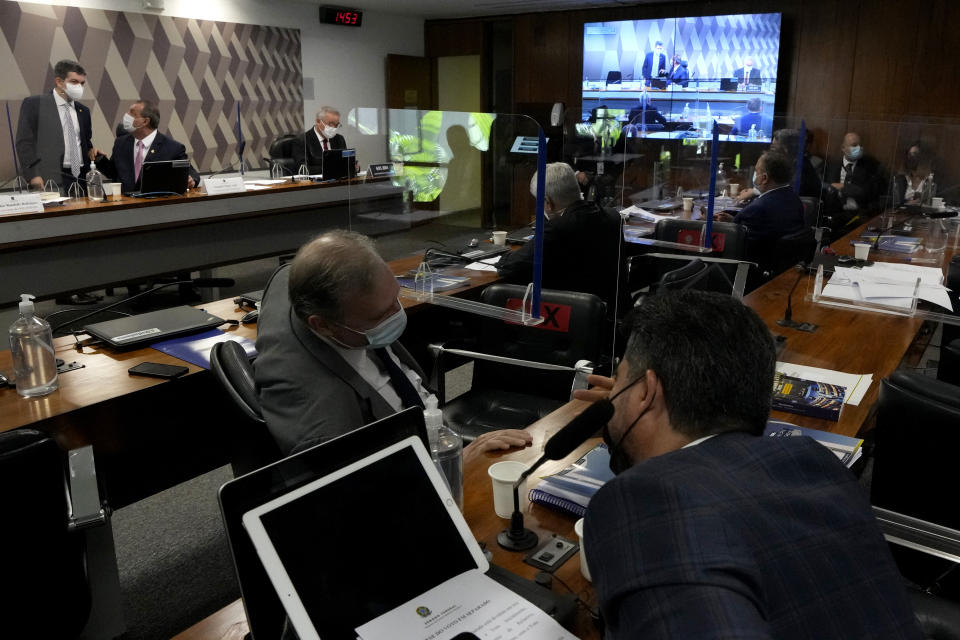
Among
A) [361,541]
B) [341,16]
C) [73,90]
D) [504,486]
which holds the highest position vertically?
[341,16]

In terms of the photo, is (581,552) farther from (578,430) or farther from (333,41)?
(333,41)

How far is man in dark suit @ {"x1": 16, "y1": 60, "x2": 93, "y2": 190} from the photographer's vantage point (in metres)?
5.69

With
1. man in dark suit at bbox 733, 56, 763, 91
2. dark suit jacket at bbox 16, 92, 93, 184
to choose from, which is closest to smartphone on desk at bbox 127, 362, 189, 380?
dark suit jacket at bbox 16, 92, 93, 184

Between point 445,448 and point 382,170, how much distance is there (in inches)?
85.9

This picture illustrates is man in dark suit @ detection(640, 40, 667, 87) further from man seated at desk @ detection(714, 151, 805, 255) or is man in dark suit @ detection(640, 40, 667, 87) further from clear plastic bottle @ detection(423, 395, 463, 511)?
clear plastic bottle @ detection(423, 395, 463, 511)

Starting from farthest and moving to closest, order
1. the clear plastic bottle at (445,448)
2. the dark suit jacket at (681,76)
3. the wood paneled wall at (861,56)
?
the dark suit jacket at (681,76) → the wood paneled wall at (861,56) → the clear plastic bottle at (445,448)

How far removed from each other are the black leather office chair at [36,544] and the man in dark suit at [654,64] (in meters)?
7.61

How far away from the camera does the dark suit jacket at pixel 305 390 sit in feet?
4.90

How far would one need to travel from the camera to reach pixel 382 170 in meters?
3.31

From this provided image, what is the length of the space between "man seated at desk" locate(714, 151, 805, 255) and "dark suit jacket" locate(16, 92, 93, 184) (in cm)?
519

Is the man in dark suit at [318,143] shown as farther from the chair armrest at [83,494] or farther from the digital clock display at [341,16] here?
the chair armrest at [83,494]

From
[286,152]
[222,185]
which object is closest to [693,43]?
Answer: [286,152]

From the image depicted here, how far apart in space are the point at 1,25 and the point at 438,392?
5570 millimetres

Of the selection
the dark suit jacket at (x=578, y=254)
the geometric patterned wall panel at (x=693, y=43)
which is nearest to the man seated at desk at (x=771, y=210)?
the dark suit jacket at (x=578, y=254)
